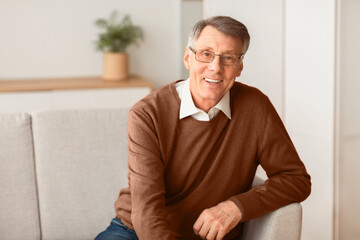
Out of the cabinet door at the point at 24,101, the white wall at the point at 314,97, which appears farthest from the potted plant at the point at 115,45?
the white wall at the point at 314,97

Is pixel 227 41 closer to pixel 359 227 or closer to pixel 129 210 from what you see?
pixel 129 210

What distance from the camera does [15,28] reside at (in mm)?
4195

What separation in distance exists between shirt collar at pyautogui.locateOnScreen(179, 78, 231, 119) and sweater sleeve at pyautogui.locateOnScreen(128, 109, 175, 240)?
126 millimetres

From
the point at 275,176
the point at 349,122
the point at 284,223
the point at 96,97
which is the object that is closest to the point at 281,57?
the point at 349,122

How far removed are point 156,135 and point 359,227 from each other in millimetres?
1504

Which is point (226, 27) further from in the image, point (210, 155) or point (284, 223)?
point (284, 223)

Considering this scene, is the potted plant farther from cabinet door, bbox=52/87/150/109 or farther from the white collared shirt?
the white collared shirt

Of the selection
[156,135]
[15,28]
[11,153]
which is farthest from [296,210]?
[15,28]

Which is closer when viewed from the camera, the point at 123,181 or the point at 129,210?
the point at 129,210

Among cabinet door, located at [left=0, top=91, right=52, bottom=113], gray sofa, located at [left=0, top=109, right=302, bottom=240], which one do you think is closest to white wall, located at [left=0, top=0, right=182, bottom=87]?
cabinet door, located at [left=0, top=91, right=52, bottom=113]

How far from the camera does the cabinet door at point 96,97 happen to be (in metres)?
3.82

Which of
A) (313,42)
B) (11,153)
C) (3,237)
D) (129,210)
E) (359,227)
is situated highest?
(313,42)

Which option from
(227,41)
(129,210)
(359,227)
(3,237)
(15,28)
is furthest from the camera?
(15,28)

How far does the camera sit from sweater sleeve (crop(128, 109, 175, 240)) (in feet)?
5.37
